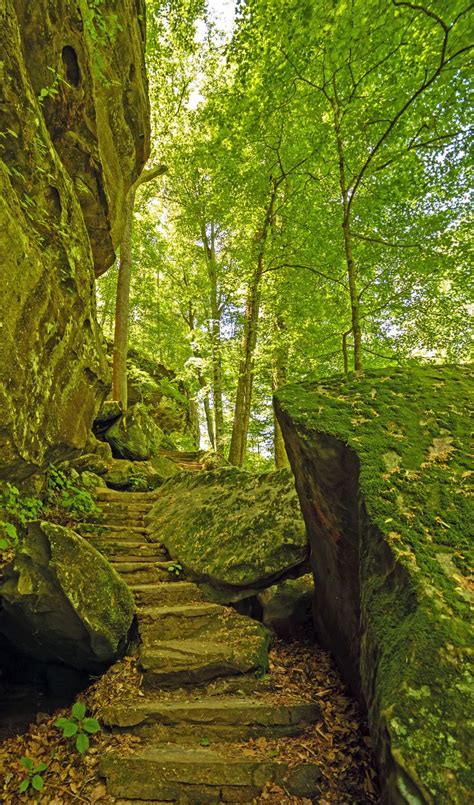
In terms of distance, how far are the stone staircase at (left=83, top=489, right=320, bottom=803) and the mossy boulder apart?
6270 millimetres

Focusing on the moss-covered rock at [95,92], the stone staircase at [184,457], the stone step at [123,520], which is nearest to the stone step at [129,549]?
the stone step at [123,520]

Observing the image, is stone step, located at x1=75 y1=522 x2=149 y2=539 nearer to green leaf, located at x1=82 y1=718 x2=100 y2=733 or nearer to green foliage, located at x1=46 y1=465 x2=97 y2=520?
green foliage, located at x1=46 y1=465 x2=97 y2=520

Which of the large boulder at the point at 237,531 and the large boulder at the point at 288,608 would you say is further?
the large boulder at the point at 237,531

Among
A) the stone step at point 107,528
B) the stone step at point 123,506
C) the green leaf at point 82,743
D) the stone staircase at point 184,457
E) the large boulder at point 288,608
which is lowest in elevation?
the green leaf at point 82,743

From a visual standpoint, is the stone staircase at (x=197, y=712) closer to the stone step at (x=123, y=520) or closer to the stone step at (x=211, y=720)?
the stone step at (x=211, y=720)

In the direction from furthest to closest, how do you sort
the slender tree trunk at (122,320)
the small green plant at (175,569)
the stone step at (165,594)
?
the slender tree trunk at (122,320)
the small green plant at (175,569)
the stone step at (165,594)

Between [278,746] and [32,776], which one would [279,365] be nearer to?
[278,746]

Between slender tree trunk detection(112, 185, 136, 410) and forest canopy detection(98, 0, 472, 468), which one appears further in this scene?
slender tree trunk detection(112, 185, 136, 410)

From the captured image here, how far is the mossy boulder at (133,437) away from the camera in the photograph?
36.8 feet

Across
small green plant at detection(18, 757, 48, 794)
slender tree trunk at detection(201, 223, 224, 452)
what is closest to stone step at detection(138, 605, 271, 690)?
small green plant at detection(18, 757, 48, 794)

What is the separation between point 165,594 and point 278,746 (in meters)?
2.28

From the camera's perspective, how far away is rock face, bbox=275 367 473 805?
164 cm

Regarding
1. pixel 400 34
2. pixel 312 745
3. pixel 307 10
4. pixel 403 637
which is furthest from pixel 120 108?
pixel 312 745

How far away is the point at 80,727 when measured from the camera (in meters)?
3.40
